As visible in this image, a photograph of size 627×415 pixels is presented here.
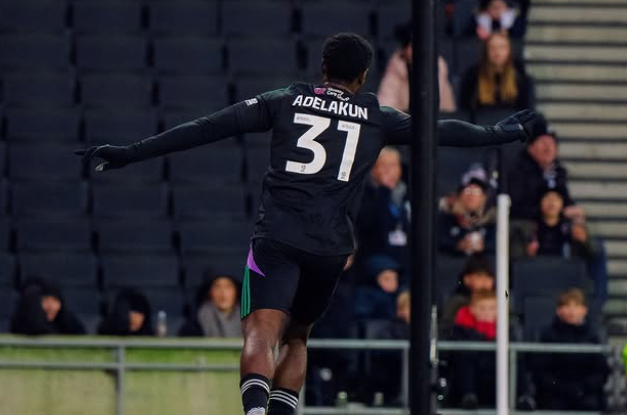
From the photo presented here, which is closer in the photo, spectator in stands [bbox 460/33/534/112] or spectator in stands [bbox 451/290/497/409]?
spectator in stands [bbox 451/290/497/409]

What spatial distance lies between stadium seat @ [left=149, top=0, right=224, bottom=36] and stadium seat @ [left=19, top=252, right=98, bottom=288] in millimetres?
2836

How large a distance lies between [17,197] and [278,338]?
8.01m

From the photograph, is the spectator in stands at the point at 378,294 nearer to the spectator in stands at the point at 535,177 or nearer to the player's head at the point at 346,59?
the spectator in stands at the point at 535,177

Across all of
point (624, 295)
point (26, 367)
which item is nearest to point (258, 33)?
point (624, 295)

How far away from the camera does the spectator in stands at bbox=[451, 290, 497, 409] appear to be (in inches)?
511

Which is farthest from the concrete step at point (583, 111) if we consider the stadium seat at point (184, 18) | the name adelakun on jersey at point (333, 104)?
the name adelakun on jersey at point (333, 104)

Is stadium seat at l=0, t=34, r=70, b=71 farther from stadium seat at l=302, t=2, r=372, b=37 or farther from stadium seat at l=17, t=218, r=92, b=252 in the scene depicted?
stadium seat at l=302, t=2, r=372, b=37

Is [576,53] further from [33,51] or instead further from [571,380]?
[33,51]

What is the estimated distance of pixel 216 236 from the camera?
15.4 m

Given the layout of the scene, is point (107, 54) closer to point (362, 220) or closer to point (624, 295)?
point (362, 220)

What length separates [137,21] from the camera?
17.0 meters

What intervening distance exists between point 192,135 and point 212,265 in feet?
23.3

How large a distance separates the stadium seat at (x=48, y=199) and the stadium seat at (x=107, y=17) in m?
1.88

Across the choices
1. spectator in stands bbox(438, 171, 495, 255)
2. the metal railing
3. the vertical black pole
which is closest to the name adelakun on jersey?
the vertical black pole
